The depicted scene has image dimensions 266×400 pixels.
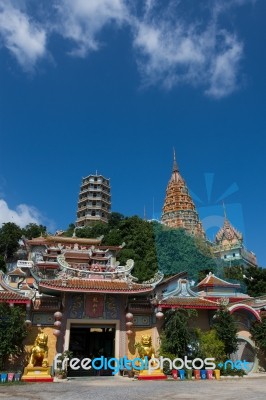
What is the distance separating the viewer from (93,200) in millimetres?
74250

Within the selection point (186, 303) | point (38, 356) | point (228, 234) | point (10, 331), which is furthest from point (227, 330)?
point (228, 234)

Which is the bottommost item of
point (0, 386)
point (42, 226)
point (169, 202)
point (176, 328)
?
point (0, 386)

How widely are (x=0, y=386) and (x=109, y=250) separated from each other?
1214 inches

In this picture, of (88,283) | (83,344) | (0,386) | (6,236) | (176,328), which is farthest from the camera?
(6,236)

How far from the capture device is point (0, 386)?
41.2 feet

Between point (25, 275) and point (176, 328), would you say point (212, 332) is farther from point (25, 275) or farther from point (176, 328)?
point (25, 275)

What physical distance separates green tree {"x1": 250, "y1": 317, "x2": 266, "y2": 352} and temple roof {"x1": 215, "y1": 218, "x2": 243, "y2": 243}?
58.8 meters

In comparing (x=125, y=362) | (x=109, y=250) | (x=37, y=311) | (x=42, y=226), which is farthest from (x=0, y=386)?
(x=42, y=226)

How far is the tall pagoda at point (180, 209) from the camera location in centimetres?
7162

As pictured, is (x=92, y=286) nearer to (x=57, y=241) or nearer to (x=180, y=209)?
(x=57, y=241)

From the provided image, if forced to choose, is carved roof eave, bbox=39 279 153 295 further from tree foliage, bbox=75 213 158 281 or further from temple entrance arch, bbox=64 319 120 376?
tree foliage, bbox=75 213 158 281

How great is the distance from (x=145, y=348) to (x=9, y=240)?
4016 cm

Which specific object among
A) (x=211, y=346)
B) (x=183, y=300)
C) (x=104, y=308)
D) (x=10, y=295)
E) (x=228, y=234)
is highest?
(x=228, y=234)

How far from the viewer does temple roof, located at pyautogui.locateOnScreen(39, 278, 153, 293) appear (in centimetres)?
1622
